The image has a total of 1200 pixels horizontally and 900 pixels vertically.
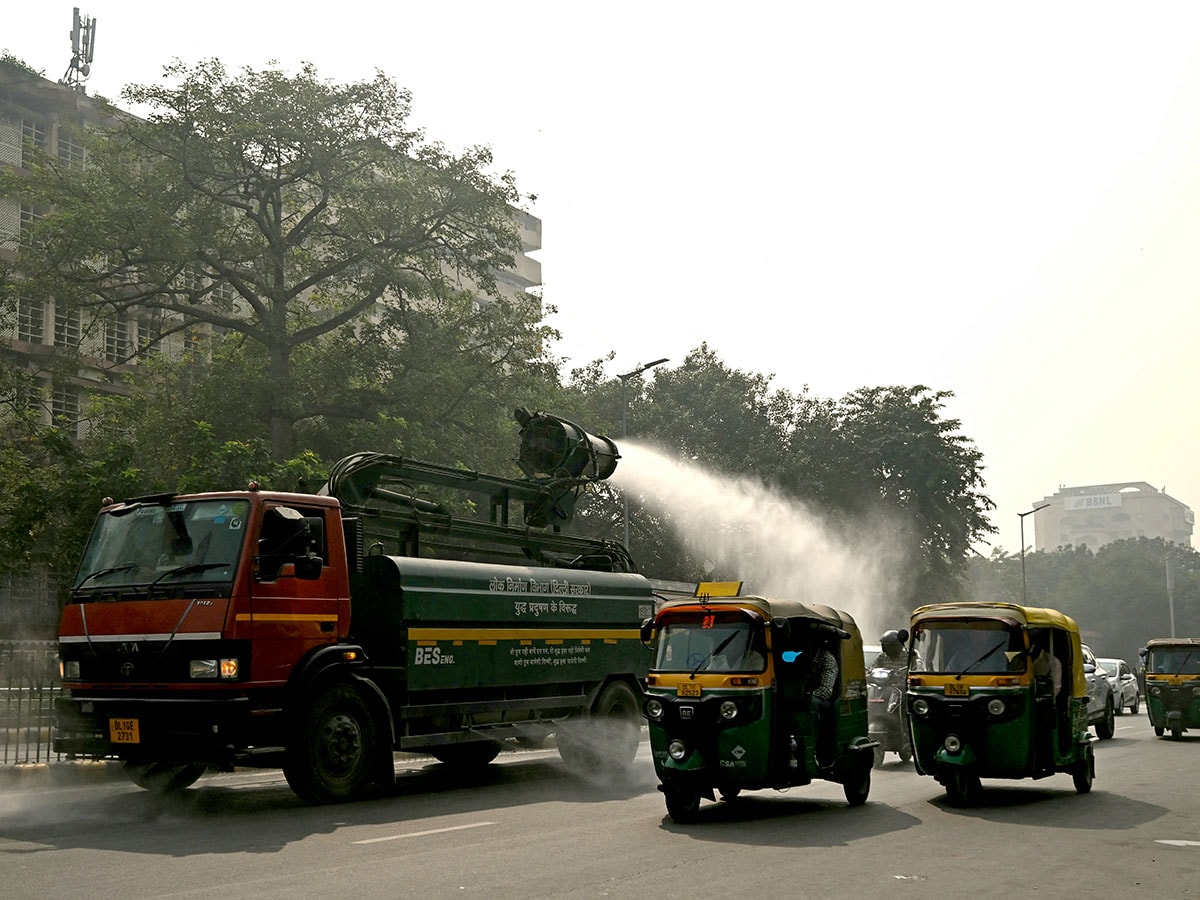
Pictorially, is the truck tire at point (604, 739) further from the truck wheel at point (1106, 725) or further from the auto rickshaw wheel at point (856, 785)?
the truck wheel at point (1106, 725)

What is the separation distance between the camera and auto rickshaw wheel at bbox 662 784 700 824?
11.6 metres

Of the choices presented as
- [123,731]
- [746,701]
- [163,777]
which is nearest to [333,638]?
[123,731]

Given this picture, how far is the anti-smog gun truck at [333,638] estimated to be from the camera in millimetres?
11555

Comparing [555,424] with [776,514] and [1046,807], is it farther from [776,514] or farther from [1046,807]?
[776,514]

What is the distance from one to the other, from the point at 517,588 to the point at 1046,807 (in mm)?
6130

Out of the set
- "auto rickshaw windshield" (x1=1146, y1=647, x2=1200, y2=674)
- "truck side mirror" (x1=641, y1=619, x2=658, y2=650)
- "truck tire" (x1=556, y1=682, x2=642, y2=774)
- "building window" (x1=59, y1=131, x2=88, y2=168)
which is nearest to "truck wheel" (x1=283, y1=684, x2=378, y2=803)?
"truck side mirror" (x1=641, y1=619, x2=658, y2=650)

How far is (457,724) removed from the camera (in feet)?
46.4

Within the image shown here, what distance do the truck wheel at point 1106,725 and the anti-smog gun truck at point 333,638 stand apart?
41.5 feet

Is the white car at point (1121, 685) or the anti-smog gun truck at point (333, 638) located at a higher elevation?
the anti-smog gun truck at point (333, 638)

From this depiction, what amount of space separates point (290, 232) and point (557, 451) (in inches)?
702

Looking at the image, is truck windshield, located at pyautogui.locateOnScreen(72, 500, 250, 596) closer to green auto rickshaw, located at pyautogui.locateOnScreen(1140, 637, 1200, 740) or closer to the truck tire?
the truck tire

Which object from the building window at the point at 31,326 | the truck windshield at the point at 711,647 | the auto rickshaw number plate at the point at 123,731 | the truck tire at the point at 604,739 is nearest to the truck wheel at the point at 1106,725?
the truck tire at the point at 604,739

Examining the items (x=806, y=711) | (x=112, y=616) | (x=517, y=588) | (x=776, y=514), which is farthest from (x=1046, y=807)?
Result: (x=776, y=514)

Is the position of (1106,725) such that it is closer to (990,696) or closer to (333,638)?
(990,696)
